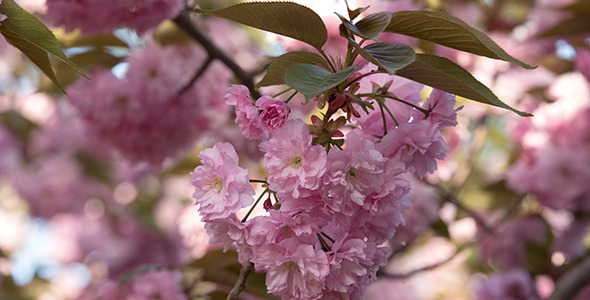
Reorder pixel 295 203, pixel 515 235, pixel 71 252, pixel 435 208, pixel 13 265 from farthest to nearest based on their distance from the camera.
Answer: pixel 71 252
pixel 13 265
pixel 515 235
pixel 435 208
pixel 295 203

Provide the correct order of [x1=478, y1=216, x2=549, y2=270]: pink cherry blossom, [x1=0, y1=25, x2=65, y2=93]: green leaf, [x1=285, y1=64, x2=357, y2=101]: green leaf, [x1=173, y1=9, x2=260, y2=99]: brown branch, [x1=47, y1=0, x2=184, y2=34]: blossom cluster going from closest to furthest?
[x1=285, y1=64, x2=357, y2=101]: green leaf < [x1=0, y1=25, x2=65, y2=93]: green leaf < [x1=47, y1=0, x2=184, y2=34]: blossom cluster < [x1=173, y1=9, x2=260, y2=99]: brown branch < [x1=478, y1=216, x2=549, y2=270]: pink cherry blossom

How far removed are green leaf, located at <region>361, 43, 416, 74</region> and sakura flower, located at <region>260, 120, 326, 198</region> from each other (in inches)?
3.5

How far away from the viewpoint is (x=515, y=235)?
1.61 m

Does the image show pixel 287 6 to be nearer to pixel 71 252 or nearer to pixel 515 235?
pixel 515 235

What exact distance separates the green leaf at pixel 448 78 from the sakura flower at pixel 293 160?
0.12m

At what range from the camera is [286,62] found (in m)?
0.56

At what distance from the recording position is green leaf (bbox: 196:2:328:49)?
0.52 m

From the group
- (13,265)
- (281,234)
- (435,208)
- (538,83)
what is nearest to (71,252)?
(13,265)

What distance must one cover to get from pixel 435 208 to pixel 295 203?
96 cm

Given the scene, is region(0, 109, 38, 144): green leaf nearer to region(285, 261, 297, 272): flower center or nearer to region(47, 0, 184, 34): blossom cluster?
region(47, 0, 184, 34): blossom cluster

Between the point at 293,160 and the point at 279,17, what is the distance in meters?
0.14

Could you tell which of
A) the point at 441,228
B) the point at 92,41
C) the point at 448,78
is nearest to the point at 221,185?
the point at 448,78

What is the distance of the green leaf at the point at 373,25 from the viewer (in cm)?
51

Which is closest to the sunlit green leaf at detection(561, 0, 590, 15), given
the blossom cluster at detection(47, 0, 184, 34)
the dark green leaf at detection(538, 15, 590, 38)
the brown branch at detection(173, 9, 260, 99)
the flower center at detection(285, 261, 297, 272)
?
the dark green leaf at detection(538, 15, 590, 38)
